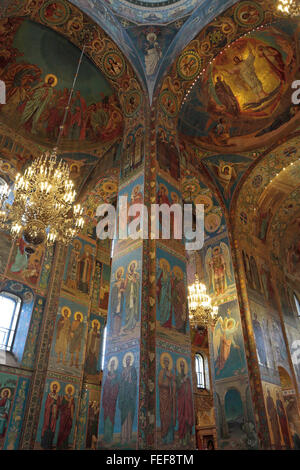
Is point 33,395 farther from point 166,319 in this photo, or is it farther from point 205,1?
point 205,1

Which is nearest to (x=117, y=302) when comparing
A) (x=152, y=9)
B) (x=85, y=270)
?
(x=85, y=270)

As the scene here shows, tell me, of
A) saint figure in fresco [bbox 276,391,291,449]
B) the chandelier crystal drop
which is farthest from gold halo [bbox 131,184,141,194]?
saint figure in fresco [bbox 276,391,291,449]

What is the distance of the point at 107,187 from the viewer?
12.3 m

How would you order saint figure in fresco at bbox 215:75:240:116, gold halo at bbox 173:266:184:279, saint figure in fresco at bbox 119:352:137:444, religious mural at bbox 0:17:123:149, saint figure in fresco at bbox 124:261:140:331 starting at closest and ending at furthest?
saint figure in fresco at bbox 119:352:137:444, saint figure in fresco at bbox 124:261:140:331, gold halo at bbox 173:266:184:279, religious mural at bbox 0:17:123:149, saint figure in fresco at bbox 215:75:240:116

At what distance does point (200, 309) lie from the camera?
31.9 feet

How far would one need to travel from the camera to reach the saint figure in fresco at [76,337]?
9.99m

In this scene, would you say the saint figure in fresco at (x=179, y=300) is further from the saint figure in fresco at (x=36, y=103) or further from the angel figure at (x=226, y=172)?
the saint figure in fresco at (x=36, y=103)

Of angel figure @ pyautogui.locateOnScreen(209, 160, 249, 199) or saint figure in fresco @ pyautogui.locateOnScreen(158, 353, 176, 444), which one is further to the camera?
angel figure @ pyautogui.locateOnScreen(209, 160, 249, 199)

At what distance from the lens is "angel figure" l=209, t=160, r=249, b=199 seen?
12.1 m

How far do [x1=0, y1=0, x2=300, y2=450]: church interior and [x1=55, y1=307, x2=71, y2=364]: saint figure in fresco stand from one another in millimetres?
48

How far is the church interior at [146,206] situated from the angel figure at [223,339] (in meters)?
0.06

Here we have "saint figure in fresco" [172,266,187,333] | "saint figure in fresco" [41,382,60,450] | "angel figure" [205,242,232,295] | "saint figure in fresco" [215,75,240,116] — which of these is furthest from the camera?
"angel figure" [205,242,232,295]

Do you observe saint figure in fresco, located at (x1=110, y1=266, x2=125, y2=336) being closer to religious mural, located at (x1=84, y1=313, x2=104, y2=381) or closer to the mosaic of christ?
religious mural, located at (x1=84, y1=313, x2=104, y2=381)

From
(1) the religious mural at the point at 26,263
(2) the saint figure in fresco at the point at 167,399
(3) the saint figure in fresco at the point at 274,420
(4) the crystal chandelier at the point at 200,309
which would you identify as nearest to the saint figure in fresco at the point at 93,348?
(1) the religious mural at the point at 26,263
